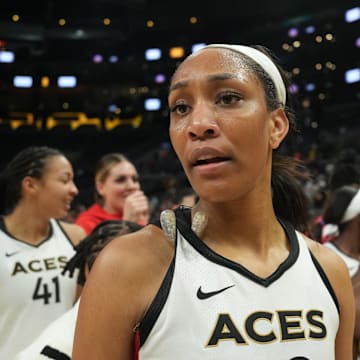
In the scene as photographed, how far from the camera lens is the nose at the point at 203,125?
3.75 feet

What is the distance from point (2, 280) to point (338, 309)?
1964mm

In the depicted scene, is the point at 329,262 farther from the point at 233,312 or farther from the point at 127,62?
the point at 127,62

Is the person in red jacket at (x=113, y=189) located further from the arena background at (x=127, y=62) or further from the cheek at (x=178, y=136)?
the arena background at (x=127, y=62)

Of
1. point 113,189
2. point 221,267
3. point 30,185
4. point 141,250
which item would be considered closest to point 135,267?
point 141,250

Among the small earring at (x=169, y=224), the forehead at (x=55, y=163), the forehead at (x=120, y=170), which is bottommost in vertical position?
the small earring at (x=169, y=224)

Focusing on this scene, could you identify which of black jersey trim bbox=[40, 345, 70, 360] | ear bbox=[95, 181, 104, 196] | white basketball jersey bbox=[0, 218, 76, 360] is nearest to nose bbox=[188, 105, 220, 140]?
black jersey trim bbox=[40, 345, 70, 360]

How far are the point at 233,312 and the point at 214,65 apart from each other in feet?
1.74

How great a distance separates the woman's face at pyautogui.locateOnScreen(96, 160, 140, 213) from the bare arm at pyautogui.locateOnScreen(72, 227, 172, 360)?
253 cm

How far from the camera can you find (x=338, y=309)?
1271 millimetres

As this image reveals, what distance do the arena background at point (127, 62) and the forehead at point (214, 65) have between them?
659 inches

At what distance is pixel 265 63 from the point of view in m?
1.31

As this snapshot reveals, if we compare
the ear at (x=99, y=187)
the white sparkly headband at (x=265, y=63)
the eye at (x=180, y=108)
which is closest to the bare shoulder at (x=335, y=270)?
the white sparkly headband at (x=265, y=63)

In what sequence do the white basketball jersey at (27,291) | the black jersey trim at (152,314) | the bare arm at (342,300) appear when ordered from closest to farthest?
the black jersey trim at (152,314)
the bare arm at (342,300)
the white basketball jersey at (27,291)

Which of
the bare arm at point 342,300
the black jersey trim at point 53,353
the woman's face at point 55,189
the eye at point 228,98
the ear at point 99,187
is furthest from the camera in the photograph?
the ear at point 99,187
